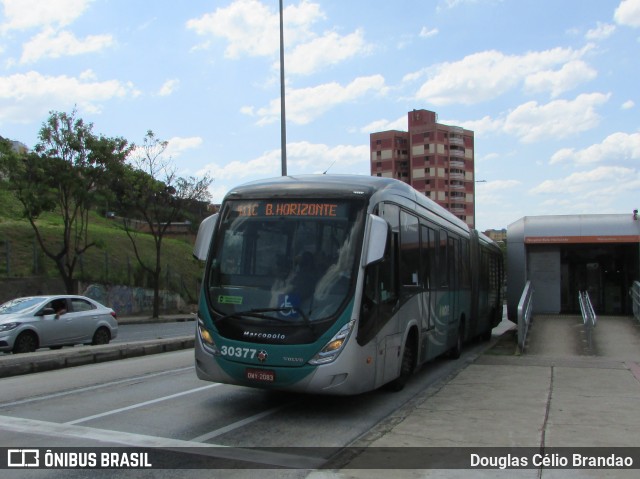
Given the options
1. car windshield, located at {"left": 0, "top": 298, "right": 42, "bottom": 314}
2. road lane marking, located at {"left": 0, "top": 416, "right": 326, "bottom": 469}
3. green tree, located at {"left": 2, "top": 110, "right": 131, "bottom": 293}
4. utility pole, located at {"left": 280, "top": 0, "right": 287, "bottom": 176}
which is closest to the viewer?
road lane marking, located at {"left": 0, "top": 416, "right": 326, "bottom": 469}

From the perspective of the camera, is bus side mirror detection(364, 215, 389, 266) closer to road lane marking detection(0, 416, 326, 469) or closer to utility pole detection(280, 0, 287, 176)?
road lane marking detection(0, 416, 326, 469)

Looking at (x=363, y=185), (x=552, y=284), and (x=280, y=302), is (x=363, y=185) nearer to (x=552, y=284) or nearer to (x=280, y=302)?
(x=280, y=302)

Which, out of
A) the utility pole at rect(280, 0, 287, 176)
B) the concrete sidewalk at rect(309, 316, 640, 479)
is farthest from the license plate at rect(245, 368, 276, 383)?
the utility pole at rect(280, 0, 287, 176)

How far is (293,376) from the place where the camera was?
24.5ft

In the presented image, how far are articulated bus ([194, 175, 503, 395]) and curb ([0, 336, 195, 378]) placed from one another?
17.4 feet

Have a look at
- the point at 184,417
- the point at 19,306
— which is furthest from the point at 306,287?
the point at 19,306

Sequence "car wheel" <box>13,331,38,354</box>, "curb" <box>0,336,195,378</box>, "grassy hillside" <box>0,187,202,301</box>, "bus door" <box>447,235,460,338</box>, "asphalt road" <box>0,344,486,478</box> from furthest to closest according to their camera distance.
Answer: "grassy hillside" <box>0,187,202,301</box>, "car wheel" <box>13,331,38,354</box>, "bus door" <box>447,235,460,338</box>, "curb" <box>0,336,195,378</box>, "asphalt road" <box>0,344,486,478</box>

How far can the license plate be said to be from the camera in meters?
7.53

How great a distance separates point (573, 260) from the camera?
26594 mm

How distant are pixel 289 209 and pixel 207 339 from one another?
199cm

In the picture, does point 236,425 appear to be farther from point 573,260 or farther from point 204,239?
point 573,260

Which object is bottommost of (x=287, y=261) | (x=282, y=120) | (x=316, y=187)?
(x=287, y=261)

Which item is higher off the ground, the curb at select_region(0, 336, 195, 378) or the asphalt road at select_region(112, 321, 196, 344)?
the curb at select_region(0, 336, 195, 378)

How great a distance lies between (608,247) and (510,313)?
559cm
